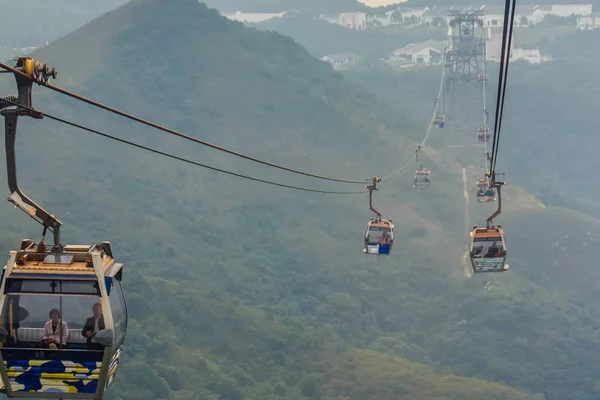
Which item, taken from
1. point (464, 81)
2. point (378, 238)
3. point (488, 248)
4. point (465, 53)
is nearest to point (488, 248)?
point (488, 248)

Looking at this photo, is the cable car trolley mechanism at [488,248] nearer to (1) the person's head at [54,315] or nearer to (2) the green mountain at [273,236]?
(1) the person's head at [54,315]

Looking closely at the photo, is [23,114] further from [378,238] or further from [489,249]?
[378,238]

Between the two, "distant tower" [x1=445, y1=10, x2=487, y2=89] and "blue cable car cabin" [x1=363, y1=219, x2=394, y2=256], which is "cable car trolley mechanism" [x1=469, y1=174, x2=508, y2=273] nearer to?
"blue cable car cabin" [x1=363, y1=219, x2=394, y2=256]

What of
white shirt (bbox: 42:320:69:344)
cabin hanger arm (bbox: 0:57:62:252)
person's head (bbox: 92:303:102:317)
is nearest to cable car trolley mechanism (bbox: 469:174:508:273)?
person's head (bbox: 92:303:102:317)

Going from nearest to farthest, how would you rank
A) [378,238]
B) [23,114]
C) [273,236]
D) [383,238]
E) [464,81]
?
1. [23,114]
2. [378,238]
3. [383,238]
4. [273,236]
5. [464,81]

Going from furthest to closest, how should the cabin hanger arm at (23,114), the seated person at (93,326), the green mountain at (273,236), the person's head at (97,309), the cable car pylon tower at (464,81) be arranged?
the cable car pylon tower at (464,81) → the green mountain at (273,236) → the person's head at (97,309) → the seated person at (93,326) → the cabin hanger arm at (23,114)

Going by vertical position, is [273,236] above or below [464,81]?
below

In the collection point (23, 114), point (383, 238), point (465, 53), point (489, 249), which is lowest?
point (383, 238)

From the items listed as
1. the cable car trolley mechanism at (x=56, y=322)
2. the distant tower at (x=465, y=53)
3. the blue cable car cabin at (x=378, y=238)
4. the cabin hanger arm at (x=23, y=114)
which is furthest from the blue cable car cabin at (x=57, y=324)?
the distant tower at (x=465, y=53)
